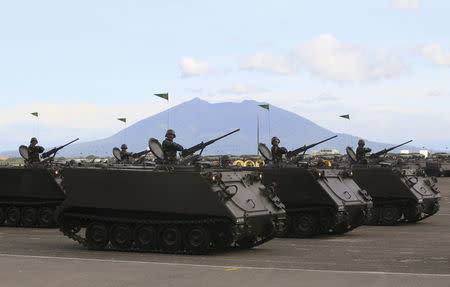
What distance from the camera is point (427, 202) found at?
3444cm

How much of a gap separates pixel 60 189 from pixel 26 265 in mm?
14540

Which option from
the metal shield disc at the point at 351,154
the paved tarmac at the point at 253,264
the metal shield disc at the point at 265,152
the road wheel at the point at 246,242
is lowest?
the paved tarmac at the point at 253,264

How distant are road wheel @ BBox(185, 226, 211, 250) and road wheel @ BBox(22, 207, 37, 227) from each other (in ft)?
41.3

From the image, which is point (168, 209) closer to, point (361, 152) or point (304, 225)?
point (304, 225)

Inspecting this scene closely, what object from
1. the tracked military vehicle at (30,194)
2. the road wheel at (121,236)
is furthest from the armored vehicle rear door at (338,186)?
the tracked military vehicle at (30,194)

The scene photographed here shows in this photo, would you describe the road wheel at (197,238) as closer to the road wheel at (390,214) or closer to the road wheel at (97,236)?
the road wheel at (97,236)

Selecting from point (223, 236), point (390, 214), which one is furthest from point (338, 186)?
point (223, 236)

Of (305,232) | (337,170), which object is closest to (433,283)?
(305,232)

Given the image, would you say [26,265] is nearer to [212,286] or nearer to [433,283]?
[212,286]

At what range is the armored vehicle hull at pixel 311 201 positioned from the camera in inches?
1085

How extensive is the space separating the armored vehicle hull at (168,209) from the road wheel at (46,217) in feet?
29.3

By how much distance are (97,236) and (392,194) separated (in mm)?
15187

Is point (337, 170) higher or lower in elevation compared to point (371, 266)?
higher

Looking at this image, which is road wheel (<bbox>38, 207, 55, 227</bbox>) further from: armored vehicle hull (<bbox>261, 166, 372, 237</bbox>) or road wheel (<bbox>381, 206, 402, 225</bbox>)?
road wheel (<bbox>381, 206, 402, 225</bbox>)
